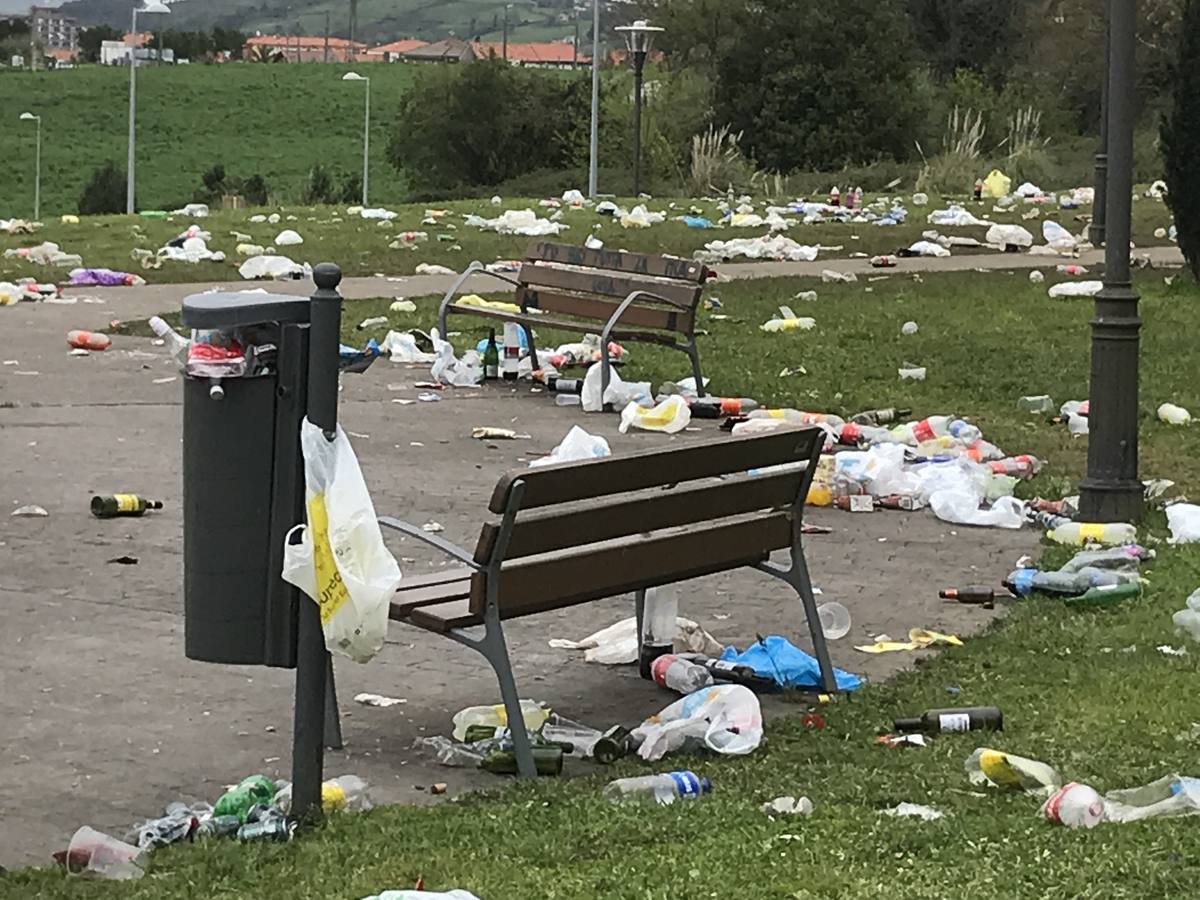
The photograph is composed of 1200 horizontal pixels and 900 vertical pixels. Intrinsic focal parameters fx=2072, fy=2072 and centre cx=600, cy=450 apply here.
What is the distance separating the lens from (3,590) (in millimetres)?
7520

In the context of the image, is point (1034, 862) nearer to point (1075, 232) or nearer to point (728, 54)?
point (1075, 232)

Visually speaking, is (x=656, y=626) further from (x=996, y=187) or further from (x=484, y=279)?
(x=996, y=187)

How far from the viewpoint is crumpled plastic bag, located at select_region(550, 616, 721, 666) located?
6.69 meters

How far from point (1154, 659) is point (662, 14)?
52.8 metres

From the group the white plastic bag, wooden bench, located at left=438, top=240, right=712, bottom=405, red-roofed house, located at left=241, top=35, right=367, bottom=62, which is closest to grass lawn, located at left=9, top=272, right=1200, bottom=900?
the white plastic bag

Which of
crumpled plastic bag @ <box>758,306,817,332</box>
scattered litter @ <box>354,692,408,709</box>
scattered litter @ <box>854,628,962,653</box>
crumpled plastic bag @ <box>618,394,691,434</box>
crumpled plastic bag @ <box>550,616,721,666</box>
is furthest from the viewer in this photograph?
crumpled plastic bag @ <box>758,306,817,332</box>

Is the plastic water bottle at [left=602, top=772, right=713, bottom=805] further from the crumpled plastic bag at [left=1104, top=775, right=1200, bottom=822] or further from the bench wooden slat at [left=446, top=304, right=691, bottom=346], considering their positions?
the bench wooden slat at [left=446, top=304, right=691, bottom=346]

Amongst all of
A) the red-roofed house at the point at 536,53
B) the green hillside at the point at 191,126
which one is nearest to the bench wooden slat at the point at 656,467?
the red-roofed house at the point at 536,53

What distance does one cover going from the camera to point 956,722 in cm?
575

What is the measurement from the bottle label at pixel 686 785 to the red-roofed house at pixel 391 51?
12908cm

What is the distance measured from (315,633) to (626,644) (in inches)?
83.3

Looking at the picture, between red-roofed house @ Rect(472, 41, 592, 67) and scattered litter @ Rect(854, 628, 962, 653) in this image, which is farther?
red-roofed house @ Rect(472, 41, 592, 67)

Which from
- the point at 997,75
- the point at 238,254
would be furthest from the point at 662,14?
the point at 238,254

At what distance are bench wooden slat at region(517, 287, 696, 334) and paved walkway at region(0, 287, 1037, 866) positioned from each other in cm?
90
